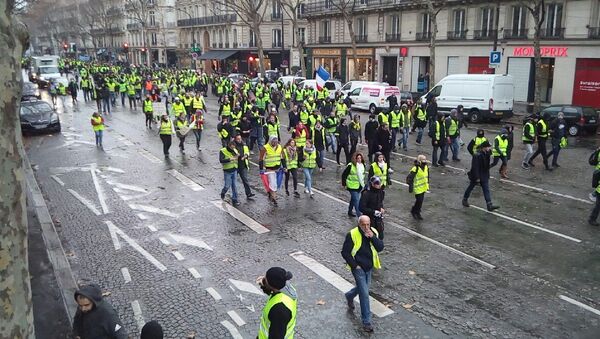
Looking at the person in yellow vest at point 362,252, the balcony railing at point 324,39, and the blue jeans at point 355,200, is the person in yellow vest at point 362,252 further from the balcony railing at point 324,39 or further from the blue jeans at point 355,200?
the balcony railing at point 324,39

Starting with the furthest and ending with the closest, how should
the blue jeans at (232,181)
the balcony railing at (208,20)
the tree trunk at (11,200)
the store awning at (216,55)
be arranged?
1. the balcony railing at (208,20)
2. the store awning at (216,55)
3. the blue jeans at (232,181)
4. the tree trunk at (11,200)

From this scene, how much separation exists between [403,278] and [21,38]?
6.47 metres

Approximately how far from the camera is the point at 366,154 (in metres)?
17.5

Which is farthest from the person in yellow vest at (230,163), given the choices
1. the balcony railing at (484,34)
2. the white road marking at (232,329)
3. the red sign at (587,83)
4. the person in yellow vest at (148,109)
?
the balcony railing at (484,34)

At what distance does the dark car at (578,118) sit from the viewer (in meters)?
21.3

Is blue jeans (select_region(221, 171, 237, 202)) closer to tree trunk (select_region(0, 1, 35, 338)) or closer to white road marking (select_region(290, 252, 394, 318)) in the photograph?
white road marking (select_region(290, 252, 394, 318))

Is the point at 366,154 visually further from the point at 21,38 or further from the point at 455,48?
the point at 455,48

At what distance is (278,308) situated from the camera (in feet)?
14.7

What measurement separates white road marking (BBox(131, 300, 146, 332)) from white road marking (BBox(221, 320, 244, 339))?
42.9 inches

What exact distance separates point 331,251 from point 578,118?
16.9 meters

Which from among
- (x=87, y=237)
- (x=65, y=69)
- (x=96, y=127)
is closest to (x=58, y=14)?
(x=65, y=69)

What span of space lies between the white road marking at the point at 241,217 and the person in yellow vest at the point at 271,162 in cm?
101

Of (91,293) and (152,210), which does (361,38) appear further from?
(91,293)

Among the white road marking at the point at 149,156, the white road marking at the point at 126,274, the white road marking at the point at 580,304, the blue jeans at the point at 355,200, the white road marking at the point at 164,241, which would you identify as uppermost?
the blue jeans at the point at 355,200
